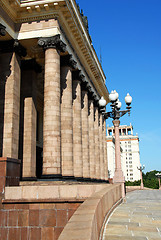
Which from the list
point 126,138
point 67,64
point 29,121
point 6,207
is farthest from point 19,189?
point 126,138

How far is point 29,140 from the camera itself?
23219 millimetres

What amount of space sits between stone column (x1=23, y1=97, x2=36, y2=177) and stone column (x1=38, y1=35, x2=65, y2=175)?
3182 mm

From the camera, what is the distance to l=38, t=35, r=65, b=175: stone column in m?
20.0

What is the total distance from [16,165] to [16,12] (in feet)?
51.0

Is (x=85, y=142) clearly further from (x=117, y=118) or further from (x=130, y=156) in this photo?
(x=130, y=156)

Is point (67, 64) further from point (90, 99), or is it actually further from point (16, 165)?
point (16, 165)

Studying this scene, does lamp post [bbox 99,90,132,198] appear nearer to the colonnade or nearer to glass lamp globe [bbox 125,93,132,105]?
glass lamp globe [bbox 125,93,132,105]

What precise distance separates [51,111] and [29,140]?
4356mm

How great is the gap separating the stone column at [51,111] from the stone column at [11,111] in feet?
7.39

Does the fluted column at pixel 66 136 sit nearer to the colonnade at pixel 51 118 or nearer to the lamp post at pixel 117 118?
the colonnade at pixel 51 118

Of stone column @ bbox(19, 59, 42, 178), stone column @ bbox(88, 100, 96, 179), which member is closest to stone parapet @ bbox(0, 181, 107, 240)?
stone column @ bbox(19, 59, 42, 178)

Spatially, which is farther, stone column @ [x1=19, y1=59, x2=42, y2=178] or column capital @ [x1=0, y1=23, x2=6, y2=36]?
stone column @ [x1=19, y1=59, x2=42, y2=178]

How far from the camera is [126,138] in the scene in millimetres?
170875

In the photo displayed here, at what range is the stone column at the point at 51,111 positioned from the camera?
786 inches
